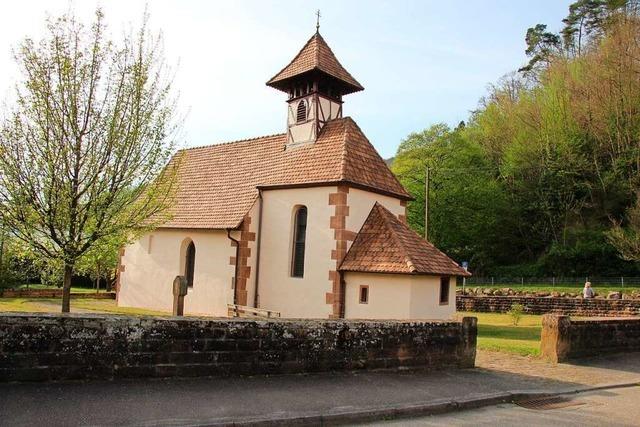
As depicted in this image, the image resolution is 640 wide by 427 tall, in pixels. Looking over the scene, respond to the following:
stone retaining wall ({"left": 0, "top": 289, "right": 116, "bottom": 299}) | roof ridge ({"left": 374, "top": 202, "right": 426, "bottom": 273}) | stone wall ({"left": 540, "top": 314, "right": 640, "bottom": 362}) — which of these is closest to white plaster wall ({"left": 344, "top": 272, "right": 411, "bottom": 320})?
roof ridge ({"left": 374, "top": 202, "right": 426, "bottom": 273})

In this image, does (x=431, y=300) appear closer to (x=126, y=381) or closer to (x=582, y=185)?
(x=126, y=381)

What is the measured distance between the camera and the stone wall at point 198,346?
676 centimetres

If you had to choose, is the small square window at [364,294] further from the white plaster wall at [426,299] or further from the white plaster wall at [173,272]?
the white plaster wall at [173,272]

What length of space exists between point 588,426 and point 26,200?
1254 centimetres

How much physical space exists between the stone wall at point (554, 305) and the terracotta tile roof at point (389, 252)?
1058 cm

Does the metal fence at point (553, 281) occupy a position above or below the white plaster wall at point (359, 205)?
below

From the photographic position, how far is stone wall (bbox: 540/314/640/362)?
1245cm

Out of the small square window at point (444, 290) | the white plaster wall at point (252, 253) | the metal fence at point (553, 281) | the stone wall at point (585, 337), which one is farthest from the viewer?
the metal fence at point (553, 281)

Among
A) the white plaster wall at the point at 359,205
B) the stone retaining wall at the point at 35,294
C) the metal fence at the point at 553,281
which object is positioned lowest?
the stone retaining wall at the point at 35,294

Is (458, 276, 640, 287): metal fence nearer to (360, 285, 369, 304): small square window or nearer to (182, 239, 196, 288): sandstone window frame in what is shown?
(360, 285, 369, 304): small square window

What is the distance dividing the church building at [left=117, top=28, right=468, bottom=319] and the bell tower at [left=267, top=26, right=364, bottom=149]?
5 cm

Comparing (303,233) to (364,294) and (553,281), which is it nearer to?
(364,294)

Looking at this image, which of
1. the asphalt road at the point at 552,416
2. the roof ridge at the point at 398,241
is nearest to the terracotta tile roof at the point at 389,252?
the roof ridge at the point at 398,241

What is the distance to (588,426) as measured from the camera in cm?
727
